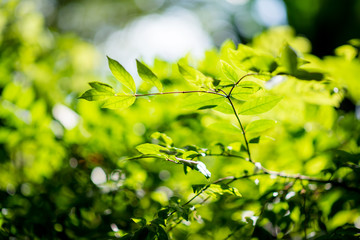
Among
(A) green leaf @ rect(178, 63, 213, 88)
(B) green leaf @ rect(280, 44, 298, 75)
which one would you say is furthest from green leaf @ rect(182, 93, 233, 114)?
(B) green leaf @ rect(280, 44, 298, 75)

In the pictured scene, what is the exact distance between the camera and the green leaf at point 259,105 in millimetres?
465

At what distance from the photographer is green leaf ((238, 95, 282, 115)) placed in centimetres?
47

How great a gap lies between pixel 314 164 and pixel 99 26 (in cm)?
681

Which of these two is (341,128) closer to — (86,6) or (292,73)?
(292,73)

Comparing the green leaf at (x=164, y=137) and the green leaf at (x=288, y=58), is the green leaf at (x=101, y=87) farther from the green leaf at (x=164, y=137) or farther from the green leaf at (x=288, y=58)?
the green leaf at (x=288, y=58)

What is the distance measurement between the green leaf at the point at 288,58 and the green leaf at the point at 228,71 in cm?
9

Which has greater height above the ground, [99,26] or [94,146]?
[94,146]

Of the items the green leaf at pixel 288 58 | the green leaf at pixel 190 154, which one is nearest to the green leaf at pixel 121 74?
the green leaf at pixel 190 154

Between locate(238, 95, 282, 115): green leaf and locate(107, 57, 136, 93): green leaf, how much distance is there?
0.21 m

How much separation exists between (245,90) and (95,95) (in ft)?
0.87

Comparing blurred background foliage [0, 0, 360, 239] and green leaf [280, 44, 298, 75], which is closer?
green leaf [280, 44, 298, 75]

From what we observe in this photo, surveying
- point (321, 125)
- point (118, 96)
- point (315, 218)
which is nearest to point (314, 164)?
point (315, 218)

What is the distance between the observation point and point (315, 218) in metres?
0.64

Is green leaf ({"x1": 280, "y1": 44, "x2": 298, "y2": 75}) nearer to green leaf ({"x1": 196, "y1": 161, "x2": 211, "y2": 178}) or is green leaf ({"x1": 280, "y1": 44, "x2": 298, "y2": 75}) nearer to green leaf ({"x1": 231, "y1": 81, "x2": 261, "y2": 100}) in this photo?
green leaf ({"x1": 231, "y1": 81, "x2": 261, "y2": 100})
